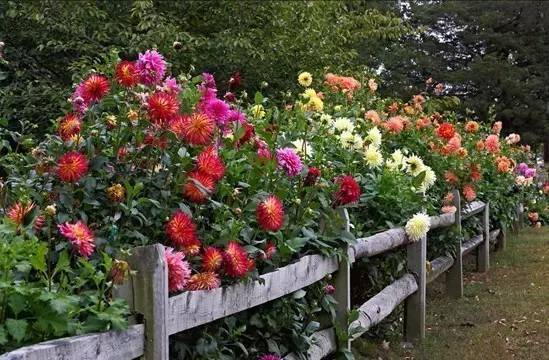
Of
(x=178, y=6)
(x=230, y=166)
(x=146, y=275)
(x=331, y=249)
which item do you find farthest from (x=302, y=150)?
(x=178, y=6)

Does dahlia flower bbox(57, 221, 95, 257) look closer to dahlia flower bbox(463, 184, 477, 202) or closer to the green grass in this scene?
the green grass

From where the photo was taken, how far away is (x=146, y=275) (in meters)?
1.82

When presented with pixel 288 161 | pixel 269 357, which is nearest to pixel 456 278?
pixel 288 161

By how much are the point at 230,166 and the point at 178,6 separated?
251 inches

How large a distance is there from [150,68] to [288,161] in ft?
2.08

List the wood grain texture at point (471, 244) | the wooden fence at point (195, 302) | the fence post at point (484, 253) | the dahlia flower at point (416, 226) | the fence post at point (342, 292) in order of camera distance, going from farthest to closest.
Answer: the fence post at point (484, 253)
the wood grain texture at point (471, 244)
the dahlia flower at point (416, 226)
the fence post at point (342, 292)
the wooden fence at point (195, 302)

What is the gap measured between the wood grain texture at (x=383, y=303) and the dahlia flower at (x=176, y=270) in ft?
5.14

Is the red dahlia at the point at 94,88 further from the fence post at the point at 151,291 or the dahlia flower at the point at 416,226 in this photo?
the dahlia flower at the point at 416,226

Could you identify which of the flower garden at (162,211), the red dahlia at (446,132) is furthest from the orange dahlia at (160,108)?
the red dahlia at (446,132)

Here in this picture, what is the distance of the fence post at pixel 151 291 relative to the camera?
5.98 ft

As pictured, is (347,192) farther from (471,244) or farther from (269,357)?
(471,244)

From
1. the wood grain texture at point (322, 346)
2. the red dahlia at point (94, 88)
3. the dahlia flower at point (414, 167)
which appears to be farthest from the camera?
the dahlia flower at point (414, 167)

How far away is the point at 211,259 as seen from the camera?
218 centimetres

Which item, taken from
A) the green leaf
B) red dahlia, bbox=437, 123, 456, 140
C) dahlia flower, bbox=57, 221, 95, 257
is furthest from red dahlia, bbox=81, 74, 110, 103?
red dahlia, bbox=437, 123, 456, 140
